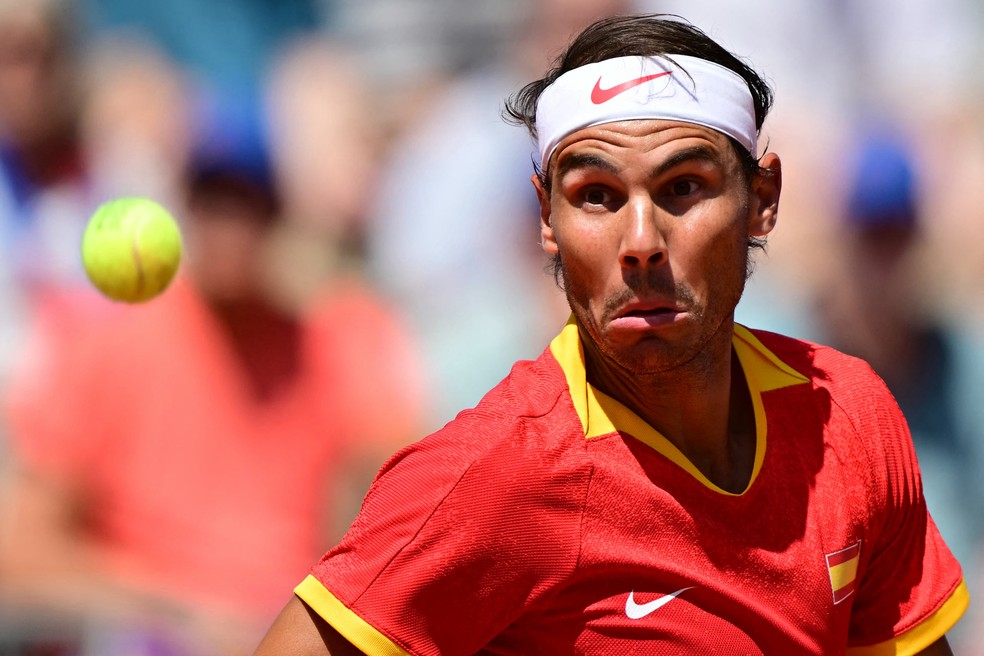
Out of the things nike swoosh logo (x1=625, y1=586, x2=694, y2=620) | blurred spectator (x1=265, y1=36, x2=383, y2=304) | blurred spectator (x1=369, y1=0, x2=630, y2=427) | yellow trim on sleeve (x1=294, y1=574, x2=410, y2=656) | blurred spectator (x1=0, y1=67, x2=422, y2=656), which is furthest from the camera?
blurred spectator (x1=265, y1=36, x2=383, y2=304)

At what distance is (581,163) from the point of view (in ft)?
7.50

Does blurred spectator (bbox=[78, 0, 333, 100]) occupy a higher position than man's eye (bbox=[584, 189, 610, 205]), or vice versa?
blurred spectator (bbox=[78, 0, 333, 100])

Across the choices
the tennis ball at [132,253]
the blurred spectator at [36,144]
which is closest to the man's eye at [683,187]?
the tennis ball at [132,253]

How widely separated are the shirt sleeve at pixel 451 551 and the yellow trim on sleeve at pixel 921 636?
31.6 inches

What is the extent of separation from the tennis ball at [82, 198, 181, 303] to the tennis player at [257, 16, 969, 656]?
1335mm

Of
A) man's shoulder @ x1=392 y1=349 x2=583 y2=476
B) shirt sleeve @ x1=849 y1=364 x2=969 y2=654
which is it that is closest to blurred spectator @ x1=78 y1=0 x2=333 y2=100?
man's shoulder @ x1=392 y1=349 x2=583 y2=476

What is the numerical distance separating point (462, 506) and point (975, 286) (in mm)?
3474

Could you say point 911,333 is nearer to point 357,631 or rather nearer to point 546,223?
point 546,223

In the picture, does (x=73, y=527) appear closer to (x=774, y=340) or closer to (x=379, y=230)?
(x=379, y=230)

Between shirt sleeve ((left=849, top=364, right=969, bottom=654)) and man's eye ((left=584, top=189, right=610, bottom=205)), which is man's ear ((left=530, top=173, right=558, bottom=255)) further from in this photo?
shirt sleeve ((left=849, top=364, right=969, bottom=654))

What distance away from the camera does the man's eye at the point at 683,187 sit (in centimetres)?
226

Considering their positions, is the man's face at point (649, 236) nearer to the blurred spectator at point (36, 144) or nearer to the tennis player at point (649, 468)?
the tennis player at point (649, 468)

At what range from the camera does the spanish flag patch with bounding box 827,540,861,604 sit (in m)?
2.30

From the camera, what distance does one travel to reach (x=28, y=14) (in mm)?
4660
